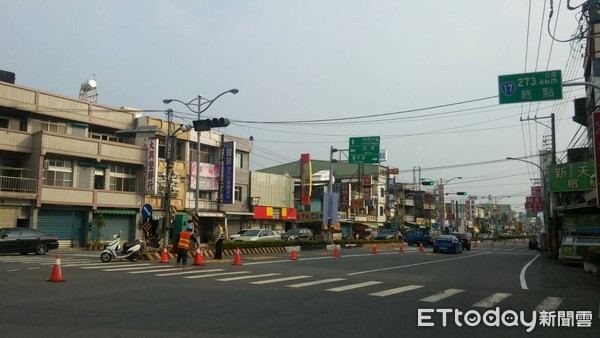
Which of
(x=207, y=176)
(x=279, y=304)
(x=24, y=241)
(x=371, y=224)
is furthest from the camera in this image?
(x=371, y=224)

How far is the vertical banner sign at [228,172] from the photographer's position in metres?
42.9

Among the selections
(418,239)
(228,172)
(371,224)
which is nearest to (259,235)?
(228,172)

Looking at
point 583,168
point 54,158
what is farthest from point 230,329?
point 54,158

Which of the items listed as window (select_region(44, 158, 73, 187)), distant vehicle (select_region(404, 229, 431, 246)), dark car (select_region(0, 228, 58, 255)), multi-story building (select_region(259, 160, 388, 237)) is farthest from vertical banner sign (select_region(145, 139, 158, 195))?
distant vehicle (select_region(404, 229, 431, 246))

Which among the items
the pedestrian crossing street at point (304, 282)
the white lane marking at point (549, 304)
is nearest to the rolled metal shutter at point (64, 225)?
the pedestrian crossing street at point (304, 282)

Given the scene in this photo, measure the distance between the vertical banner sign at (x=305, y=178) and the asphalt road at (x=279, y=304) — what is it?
3788cm

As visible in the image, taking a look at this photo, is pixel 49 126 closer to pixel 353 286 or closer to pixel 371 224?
pixel 353 286

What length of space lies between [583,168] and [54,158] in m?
34.2

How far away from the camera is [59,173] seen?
1319 inches

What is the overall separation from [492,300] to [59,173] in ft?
101

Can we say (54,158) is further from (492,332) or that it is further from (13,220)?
(492,332)

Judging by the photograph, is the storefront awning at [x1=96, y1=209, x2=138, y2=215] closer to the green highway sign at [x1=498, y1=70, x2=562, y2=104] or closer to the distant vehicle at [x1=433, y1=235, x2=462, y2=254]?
the distant vehicle at [x1=433, y1=235, x2=462, y2=254]

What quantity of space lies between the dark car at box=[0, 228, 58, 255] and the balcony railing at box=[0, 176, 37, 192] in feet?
21.3

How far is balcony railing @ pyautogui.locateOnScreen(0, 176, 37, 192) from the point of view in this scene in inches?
1231
